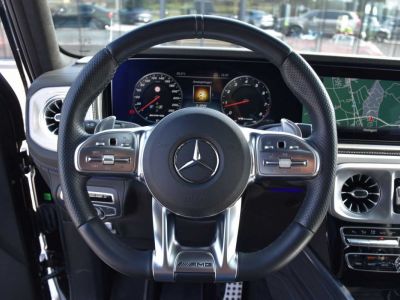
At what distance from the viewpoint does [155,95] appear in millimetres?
1689

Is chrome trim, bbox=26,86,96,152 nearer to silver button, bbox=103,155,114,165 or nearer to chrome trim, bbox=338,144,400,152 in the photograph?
silver button, bbox=103,155,114,165

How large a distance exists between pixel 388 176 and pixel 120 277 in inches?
44.8

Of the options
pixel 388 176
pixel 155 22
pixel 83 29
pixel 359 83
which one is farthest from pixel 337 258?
A: pixel 83 29

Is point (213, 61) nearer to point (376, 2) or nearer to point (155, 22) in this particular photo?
point (155, 22)

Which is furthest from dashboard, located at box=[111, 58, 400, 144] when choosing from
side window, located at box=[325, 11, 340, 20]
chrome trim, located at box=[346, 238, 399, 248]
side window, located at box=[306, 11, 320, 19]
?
side window, located at box=[306, 11, 320, 19]

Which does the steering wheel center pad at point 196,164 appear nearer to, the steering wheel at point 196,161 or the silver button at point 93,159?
the steering wheel at point 196,161

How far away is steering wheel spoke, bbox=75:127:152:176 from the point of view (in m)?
1.10

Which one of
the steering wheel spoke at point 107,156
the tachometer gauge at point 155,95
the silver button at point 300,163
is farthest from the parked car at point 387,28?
the steering wheel spoke at point 107,156

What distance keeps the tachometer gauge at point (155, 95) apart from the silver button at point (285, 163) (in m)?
0.69

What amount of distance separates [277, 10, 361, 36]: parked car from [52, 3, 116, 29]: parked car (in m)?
3.80

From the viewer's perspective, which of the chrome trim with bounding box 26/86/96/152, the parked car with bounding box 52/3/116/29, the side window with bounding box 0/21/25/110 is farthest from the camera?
the parked car with bounding box 52/3/116/29

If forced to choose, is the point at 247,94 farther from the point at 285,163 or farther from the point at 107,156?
the point at 107,156

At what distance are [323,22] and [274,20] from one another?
1649mm

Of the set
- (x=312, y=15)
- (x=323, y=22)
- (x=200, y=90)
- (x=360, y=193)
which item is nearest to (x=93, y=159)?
(x=200, y=90)
